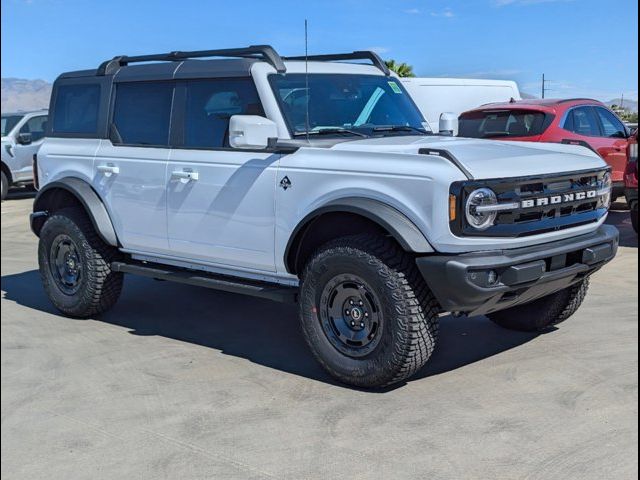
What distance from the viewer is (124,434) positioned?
4281 millimetres

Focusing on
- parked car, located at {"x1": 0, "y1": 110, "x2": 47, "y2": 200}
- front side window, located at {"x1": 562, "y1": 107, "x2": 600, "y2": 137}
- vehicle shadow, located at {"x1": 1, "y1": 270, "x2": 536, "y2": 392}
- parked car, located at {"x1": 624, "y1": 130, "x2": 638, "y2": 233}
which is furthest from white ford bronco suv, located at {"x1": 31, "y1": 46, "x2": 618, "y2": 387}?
parked car, located at {"x1": 0, "y1": 110, "x2": 47, "y2": 200}

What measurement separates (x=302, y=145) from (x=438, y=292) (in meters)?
1.36

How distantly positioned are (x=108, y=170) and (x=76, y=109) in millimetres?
932

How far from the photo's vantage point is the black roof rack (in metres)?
5.69

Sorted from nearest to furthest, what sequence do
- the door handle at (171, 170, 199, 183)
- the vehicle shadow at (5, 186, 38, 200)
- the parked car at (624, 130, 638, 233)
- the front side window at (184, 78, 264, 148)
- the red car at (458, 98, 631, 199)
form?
the front side window at (184, 78, 264, 148)
the door handle at (171, 170, 199, 183)
the parked car at (624, 130, 638, 233)
the red car at (458, 98, 631, 199)
the vehicle shadow at (5, 186, 38, 200)

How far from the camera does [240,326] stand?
256 inches

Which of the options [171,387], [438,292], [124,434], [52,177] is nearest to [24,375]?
[171,387]

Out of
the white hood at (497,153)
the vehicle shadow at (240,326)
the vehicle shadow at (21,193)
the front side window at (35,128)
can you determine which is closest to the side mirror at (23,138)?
the front side window at (35,128)

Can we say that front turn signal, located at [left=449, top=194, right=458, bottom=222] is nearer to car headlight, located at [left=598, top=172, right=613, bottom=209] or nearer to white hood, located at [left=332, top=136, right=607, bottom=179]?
white hood, located at [left=332, top=136, right=607, bottom=179]

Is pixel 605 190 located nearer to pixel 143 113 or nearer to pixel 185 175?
pixel 185 175

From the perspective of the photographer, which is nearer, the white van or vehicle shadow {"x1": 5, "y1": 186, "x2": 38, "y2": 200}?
the white van

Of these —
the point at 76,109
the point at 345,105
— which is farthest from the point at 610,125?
the point at 76,109

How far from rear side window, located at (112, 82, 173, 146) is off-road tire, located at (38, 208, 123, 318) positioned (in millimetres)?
779

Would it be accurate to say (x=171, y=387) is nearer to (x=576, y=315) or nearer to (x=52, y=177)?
(x=52, y=177)
